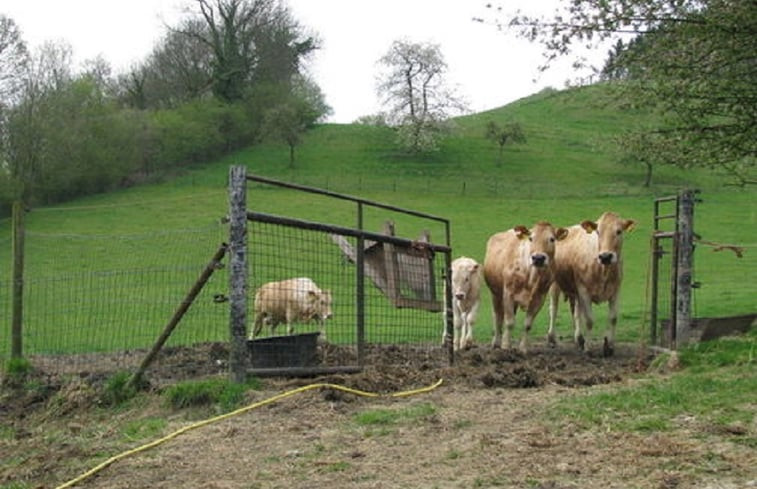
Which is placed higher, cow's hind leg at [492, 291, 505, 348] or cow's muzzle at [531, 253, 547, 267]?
cow's muzzle at [531, 253, 547, 267]

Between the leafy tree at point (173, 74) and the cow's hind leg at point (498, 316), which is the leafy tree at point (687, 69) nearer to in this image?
the cow's hind leg at point (498, 316)

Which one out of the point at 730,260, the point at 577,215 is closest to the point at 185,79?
the point at 577,215

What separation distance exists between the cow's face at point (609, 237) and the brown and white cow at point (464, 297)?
233cm

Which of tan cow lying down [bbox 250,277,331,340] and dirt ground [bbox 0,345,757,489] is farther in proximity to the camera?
tan cow lying down [bbox 250,277,331,340]

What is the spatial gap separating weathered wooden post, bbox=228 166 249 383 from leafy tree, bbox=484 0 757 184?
6.82 m

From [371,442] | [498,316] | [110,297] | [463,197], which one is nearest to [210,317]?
[498,316]

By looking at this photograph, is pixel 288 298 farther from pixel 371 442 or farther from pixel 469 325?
pixel 371 442

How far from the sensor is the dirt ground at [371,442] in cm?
A: 559

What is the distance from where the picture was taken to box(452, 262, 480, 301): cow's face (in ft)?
50.4

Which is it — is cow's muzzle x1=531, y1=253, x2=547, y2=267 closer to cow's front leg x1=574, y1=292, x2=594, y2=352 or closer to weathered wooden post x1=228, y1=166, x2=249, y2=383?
cow's front leg x1=574, y1=292, x2=594, y2=352

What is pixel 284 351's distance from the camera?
948cm

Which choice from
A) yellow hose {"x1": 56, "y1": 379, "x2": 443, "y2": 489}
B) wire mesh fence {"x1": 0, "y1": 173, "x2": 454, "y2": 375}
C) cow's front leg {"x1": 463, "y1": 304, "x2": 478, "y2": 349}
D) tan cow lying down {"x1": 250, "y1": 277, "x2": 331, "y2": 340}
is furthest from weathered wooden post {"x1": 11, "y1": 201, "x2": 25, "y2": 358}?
cow's front leg {"x1": 463, "y1": 304, "x2": 478, "y2": 349}

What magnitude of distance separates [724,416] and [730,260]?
26.6m

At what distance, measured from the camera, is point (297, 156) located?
5891cm
